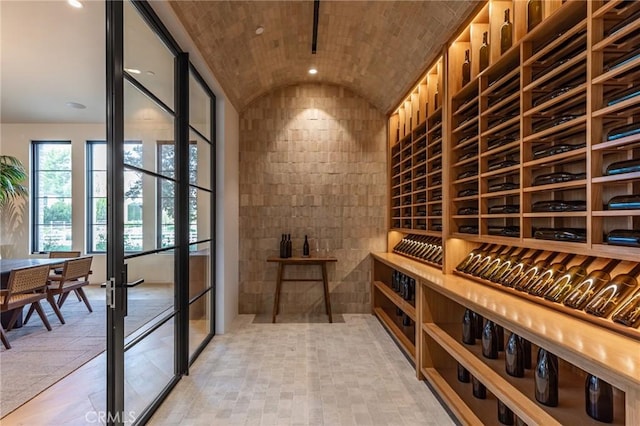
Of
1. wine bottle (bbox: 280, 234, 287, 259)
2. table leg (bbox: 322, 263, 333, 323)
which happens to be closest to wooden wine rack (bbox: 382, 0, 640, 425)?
table leg (bbox: 322, 263, 333, 323)

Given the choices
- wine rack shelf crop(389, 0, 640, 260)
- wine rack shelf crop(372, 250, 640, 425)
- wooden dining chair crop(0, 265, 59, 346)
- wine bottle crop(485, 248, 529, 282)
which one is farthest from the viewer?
wooden dining chair crop(0, 265, 59, 346)

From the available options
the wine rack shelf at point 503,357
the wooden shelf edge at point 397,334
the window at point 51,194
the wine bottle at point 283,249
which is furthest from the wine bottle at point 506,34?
the window at point 51,194

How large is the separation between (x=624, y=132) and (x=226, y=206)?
3714mm

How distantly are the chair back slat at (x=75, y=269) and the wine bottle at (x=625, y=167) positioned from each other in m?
5.37

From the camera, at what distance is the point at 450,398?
2.32 meters

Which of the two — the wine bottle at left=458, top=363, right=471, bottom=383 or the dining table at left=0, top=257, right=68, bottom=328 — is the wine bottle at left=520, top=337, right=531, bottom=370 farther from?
the dining table at left=0, top=257, right=68, bottom=328

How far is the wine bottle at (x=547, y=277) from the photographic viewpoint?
1.87m

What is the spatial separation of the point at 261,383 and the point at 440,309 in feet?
5.26

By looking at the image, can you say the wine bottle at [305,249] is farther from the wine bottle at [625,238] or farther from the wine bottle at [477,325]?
the wine bottle at [625,238]

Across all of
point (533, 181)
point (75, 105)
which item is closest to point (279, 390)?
point (533, 181)

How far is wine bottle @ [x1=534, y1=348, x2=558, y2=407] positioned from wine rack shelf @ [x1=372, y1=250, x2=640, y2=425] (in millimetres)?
38

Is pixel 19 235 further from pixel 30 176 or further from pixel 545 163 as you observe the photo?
pixel 545 163

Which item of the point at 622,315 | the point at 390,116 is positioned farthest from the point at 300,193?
the point at 622,315

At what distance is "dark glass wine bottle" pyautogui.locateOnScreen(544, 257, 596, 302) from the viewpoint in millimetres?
1730
